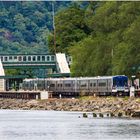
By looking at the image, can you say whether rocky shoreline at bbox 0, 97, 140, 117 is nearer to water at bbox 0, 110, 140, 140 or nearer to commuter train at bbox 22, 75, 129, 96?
commuter train at bbox 22, 75, 129, 96

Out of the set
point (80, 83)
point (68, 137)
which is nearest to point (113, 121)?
point (68, 137)

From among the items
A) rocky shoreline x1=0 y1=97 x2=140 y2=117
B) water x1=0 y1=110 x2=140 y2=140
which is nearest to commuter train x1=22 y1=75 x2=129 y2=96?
rocky shoreline x1=0 y1=97 x2=140 y2=117

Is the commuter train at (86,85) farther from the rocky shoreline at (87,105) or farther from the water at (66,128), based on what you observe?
the water at (66,128)

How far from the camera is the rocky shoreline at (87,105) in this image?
11940cm

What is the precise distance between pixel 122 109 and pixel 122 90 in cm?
2588

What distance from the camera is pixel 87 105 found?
13600 cm

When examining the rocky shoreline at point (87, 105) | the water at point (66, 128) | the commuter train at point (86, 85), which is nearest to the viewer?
the water at point (66, 128)

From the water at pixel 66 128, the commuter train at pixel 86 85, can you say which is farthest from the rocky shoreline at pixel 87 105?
the water at pixel 66 128

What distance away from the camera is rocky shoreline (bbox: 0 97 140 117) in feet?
392

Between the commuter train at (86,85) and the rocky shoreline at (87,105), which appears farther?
the commuter train at (86,85)

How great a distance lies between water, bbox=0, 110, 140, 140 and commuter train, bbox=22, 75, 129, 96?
26.9 meters

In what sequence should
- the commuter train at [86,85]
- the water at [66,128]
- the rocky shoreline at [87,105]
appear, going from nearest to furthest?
the water at [66,128], the rocky shoreline at [87,105], the commuter train at [86,85]

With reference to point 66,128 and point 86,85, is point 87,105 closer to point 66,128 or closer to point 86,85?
point 86,85

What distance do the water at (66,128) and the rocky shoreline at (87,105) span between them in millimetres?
5099
